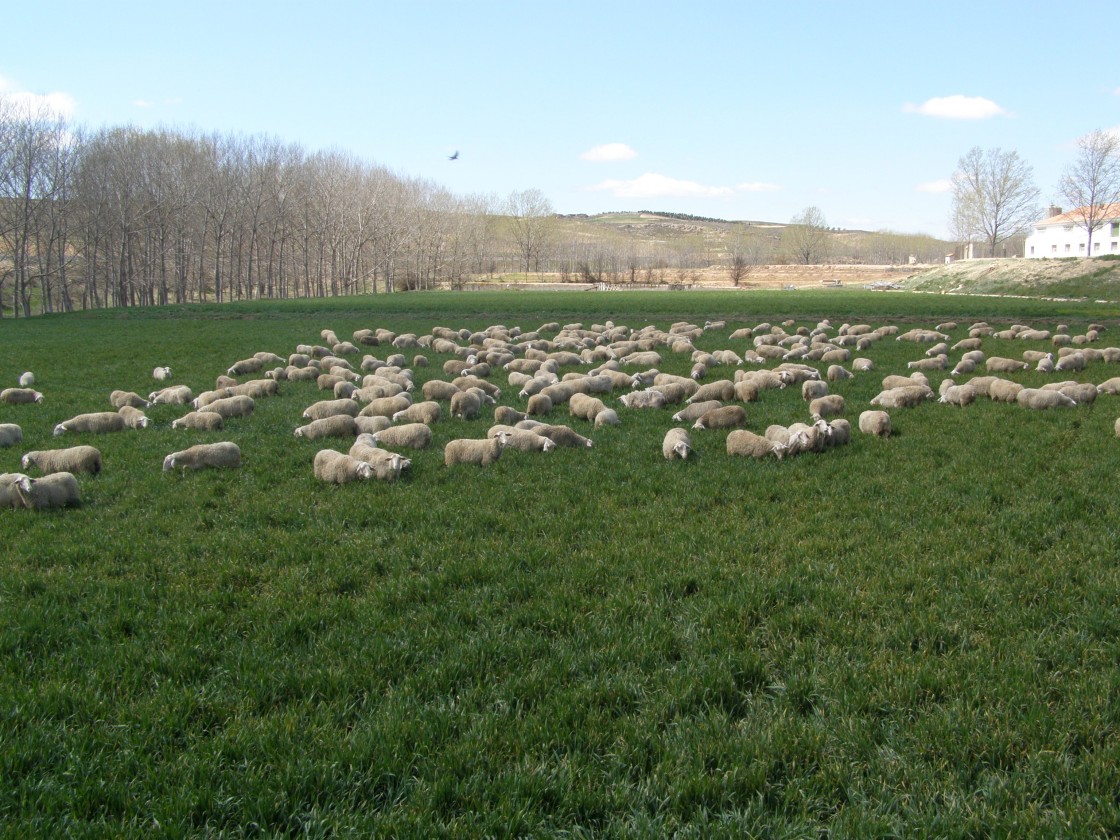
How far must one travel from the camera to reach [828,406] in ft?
40.5

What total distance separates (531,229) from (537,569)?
429 feet

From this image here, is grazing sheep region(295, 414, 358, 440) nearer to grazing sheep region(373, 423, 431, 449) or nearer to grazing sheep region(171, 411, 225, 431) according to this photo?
grazing sheep region(373, 423, 431, 449)

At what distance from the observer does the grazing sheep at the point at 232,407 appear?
42.8 feet

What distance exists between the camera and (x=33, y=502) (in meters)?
7.89

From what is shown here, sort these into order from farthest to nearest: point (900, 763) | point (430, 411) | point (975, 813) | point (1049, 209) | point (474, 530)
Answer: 1. point (1049, 209)
2. point (430, 411)
3. point (474, 530)
4. point (900, 763)
5. point (975, 813)

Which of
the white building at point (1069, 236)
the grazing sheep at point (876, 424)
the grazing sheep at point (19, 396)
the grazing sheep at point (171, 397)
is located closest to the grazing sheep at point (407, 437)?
the grazing sheep at point (171, 397)

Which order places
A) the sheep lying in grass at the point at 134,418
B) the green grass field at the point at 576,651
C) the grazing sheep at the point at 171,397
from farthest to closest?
the grazing sheep at the point at 171,397 → the sheep lying in grass at the point at 134,418 → the green grass field at the point at 576,651

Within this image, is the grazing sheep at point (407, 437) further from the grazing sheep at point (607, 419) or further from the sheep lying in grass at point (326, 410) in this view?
the grazing sheep at point (607, 419)

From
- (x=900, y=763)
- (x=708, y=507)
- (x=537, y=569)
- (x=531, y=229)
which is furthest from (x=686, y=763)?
(x=531, y=229)

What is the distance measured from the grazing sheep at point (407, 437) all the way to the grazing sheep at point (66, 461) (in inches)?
139

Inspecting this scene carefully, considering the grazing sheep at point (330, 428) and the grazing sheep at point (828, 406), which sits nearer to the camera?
the grazing sheep at point (330, 428)

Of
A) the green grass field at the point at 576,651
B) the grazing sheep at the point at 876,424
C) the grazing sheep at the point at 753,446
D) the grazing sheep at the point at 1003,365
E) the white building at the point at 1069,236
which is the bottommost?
the green grass field at the point at 576,651

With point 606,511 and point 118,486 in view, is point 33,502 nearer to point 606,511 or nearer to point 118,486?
point 118,486

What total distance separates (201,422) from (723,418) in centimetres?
841
